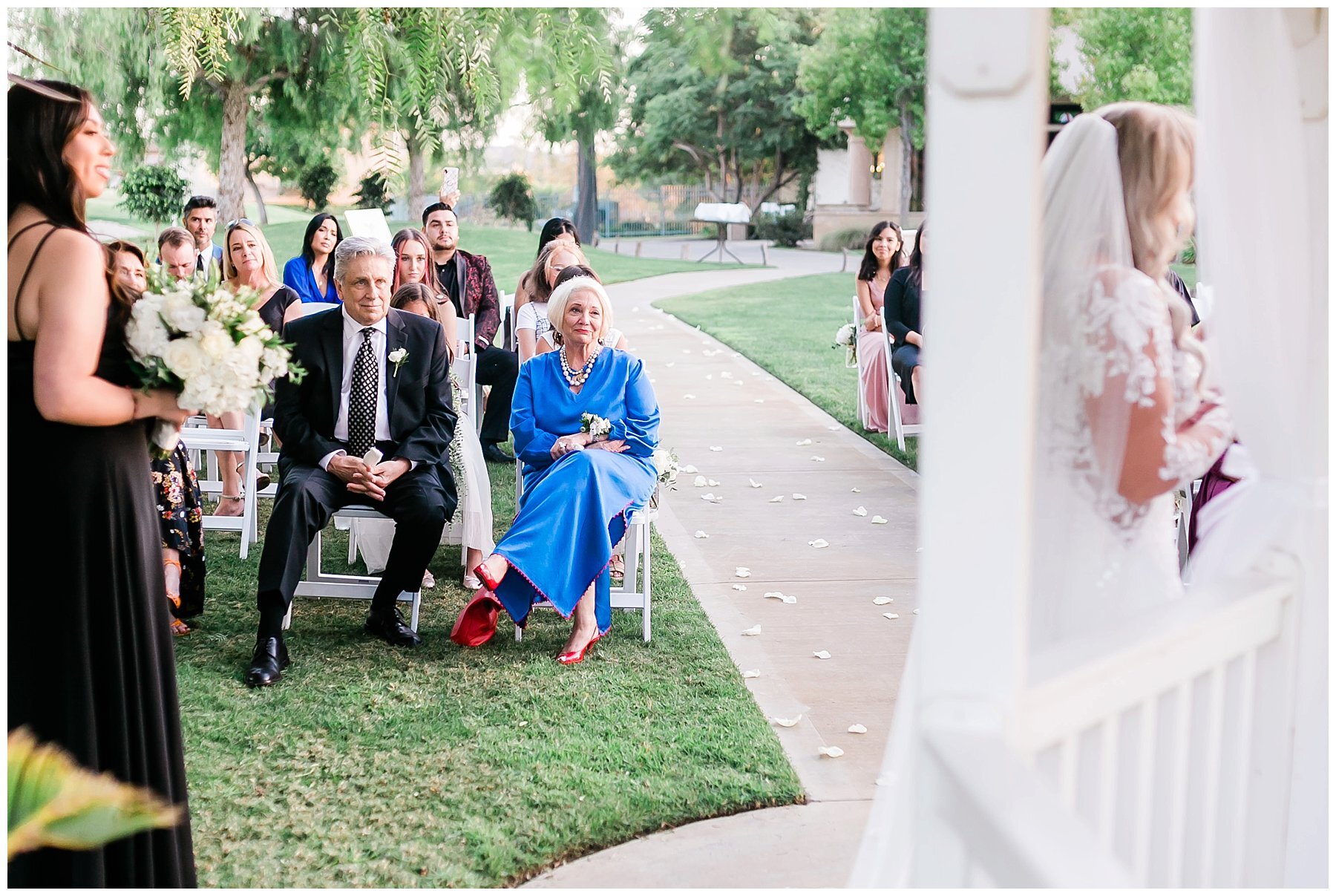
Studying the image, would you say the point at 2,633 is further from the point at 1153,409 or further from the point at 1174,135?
the point at 1174,135

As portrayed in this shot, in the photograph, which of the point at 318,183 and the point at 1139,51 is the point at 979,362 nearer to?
the point at 1139,51

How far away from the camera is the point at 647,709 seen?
4.55 meters

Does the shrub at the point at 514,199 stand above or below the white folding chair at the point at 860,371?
above

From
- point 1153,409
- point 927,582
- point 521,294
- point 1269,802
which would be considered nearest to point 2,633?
point 927,582

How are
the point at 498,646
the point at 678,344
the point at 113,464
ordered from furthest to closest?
the point at 678,344, the point at 498,646, the point at 113,464

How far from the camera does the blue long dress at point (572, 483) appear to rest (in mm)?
5016

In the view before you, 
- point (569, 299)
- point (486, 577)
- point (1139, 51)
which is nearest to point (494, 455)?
point (569, 299)

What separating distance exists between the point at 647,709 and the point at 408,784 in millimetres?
978

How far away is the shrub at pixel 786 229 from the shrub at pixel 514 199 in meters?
7.73

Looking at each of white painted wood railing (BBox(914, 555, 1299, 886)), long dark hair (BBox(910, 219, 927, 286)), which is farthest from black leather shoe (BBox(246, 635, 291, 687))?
long dark hair (BBox(910, 219, 927, 286))

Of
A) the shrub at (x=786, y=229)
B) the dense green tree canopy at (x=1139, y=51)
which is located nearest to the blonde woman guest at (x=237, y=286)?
the dense green tree canopy at (x=1139, y=51)

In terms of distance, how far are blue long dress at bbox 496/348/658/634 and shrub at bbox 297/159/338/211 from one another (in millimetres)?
25165

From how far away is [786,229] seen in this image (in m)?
40.0

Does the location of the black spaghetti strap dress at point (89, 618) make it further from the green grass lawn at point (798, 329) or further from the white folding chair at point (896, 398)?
the white folding chair at point (896, 398)
